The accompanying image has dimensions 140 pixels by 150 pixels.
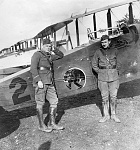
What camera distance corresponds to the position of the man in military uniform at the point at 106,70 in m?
4.53

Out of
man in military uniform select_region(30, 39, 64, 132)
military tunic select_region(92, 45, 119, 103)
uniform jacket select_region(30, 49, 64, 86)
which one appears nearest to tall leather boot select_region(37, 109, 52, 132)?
man in military uniform select_region(30, 39, 64, 132)

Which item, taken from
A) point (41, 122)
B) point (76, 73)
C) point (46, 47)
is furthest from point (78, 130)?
point (46, 47)

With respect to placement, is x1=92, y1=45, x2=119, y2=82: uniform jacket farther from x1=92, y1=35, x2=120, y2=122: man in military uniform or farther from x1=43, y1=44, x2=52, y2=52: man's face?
x1=43, y1=44, x2=52, y2=52: man's face

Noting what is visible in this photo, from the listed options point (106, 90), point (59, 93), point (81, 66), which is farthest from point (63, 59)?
point (106, 90)

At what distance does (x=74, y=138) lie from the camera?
3.93 meters

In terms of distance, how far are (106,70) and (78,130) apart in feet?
5.01

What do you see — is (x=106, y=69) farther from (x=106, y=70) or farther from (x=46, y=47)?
(x=46, y=47)

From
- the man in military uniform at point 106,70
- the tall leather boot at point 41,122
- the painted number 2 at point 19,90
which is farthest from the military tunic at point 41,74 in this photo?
the man in military uniform at point 106,70

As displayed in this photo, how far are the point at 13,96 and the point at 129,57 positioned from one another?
126 inches

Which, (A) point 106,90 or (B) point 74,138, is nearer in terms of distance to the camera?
(B) point 74,138

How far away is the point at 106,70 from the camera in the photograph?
4.54 metres

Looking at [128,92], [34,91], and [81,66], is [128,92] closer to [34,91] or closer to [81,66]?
[81,66]

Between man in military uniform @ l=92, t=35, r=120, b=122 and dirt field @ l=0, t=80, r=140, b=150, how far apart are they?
1.47 ft

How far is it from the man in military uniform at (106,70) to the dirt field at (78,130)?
45 cm
